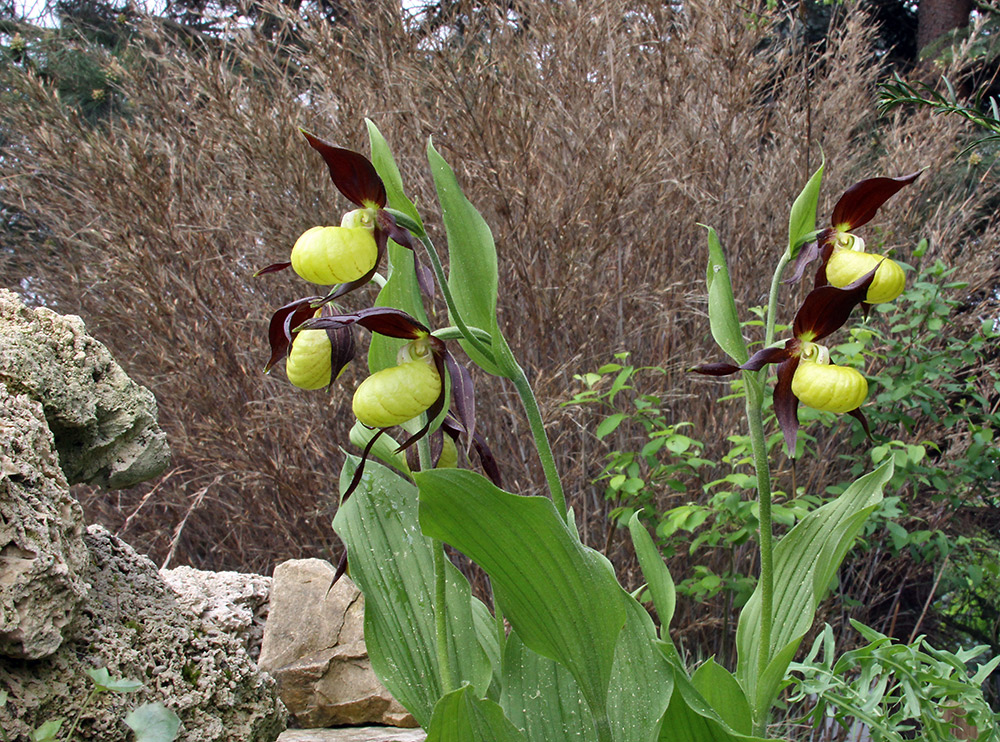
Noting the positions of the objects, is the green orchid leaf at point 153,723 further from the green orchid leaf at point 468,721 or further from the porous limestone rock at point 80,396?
the porous limestone rock at point 80,396

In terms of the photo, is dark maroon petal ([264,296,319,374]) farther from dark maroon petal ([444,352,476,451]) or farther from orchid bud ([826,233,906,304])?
orchid bud ([826,233,906,304])

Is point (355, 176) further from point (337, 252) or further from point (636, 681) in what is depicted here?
point (636, 681)

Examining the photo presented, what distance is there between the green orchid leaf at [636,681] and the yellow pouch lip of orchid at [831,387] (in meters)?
0.35

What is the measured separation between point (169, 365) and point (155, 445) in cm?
93

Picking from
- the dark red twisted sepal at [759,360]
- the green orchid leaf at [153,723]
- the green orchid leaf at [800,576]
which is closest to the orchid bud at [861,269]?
the dark red twisted sepal at [759,360]

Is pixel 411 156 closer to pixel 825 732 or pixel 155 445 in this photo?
pixel 155 445

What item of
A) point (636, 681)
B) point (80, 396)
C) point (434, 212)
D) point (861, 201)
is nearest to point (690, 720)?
point (636, 681)

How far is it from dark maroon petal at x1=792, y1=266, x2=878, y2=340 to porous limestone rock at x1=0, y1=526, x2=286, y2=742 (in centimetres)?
100

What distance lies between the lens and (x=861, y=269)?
1.01m

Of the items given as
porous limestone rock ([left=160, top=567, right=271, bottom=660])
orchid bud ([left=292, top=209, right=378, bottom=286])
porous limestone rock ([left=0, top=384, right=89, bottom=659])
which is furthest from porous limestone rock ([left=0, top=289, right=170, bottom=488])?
orchid bud ([left=292, top=209, right=378, bottom=286])

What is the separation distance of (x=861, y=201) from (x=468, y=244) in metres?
0.55

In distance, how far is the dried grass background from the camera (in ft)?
7.13

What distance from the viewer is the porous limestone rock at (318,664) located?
1.50m

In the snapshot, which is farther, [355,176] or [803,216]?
[803,216]
